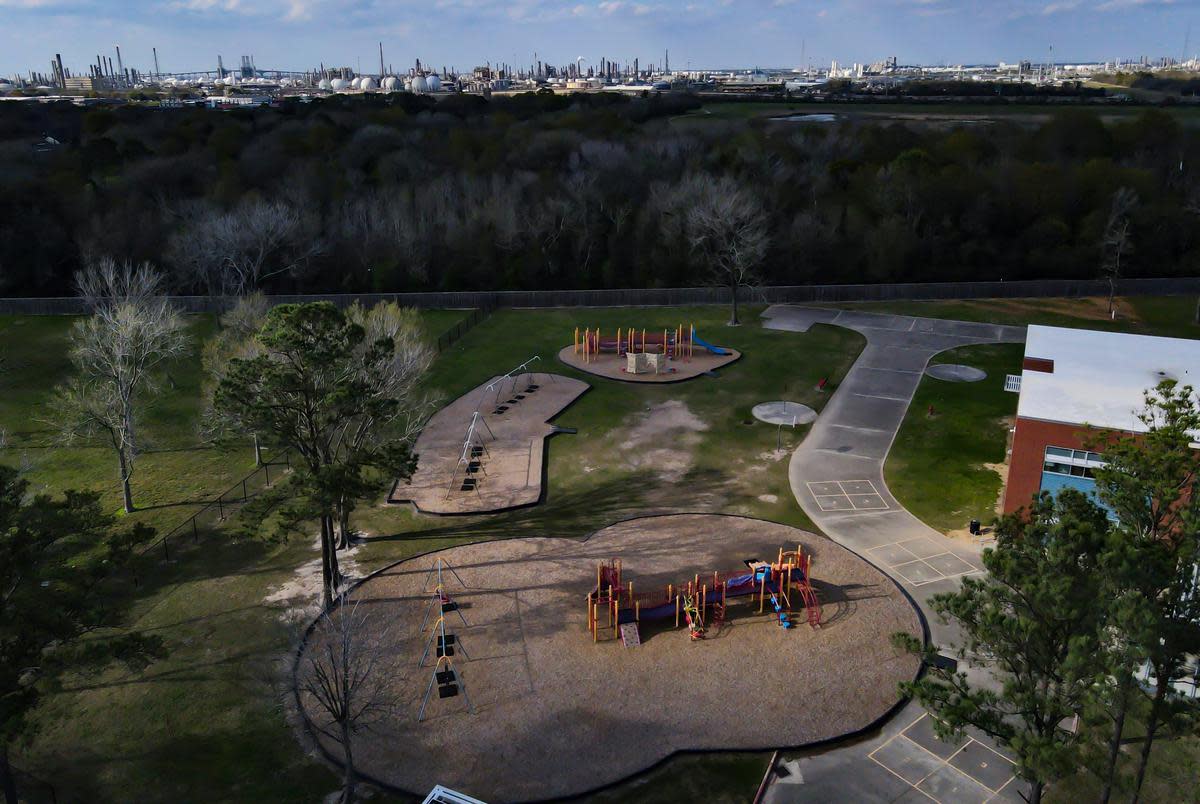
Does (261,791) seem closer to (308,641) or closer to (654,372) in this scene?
(308,641)

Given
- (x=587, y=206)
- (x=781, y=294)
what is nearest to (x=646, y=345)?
(x=781, y=294)

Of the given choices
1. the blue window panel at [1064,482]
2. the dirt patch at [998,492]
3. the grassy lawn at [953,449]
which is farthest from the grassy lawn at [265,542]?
the blue window panel at [1064,482]

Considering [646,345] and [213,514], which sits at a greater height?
[646,345]

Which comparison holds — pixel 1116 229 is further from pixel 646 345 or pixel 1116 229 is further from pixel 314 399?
pixel 314 399

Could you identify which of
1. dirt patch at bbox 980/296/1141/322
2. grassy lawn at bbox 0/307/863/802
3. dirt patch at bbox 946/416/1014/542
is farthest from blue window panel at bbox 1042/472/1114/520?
dirt patch at bbox 980/296/1141/322

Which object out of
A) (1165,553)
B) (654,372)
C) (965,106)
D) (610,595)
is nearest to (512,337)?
(654,372)

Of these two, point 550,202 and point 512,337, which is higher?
point 550,202
